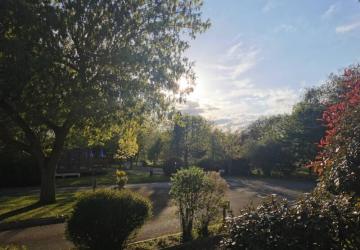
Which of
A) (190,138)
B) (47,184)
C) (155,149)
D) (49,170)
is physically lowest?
(47,184)

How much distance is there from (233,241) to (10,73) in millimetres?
11023

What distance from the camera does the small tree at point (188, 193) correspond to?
1075 centimetres

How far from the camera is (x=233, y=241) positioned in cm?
527

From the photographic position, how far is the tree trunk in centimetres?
1939

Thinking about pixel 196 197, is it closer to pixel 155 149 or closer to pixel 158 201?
pixel 158 201

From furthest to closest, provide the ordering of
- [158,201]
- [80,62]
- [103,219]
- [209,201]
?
[158,201] < [80,62] < [209,201] < [103,219]

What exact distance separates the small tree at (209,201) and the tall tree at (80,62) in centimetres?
701

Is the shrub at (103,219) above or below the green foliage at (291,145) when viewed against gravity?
below

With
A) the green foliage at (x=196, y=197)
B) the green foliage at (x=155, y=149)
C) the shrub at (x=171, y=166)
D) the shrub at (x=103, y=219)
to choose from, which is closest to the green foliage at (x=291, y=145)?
the shrub at (x=171, y=166)

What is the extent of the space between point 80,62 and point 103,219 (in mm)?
9479

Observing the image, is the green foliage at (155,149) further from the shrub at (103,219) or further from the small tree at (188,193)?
the shrub at (103,219)

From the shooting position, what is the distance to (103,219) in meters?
8.10

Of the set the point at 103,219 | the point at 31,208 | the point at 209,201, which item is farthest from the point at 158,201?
the point at 103,219

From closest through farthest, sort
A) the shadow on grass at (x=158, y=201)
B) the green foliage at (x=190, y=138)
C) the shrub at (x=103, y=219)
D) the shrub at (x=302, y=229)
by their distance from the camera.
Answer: the shrub at (x=302, y=229), the shrub at (x=103, y=219), the shadow on grass at (x=158, y=201), the green foliage at (x=190, y=138)
